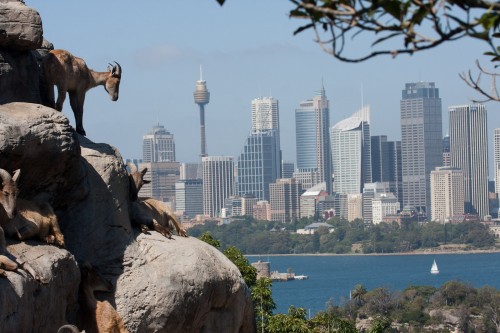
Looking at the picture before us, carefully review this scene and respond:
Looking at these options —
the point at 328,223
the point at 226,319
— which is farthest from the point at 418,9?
the point at 328,223

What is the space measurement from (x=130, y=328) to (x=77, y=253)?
75 cm

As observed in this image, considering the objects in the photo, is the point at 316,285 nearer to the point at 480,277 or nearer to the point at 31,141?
the point at 480,277

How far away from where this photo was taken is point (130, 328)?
10805mm

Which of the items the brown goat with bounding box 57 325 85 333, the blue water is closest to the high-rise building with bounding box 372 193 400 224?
the blue water

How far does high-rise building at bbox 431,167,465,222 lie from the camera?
638 ft

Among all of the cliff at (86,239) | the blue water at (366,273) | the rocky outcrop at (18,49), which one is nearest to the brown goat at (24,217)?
the cliff at (86,239)

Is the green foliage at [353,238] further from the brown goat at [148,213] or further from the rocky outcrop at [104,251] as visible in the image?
the rocky outcrop at [104,251]

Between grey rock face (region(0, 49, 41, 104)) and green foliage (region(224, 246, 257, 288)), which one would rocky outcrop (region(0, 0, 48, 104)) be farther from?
green foliage (region(224, 246, 257, 288))

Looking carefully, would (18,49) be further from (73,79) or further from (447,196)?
(447,196)

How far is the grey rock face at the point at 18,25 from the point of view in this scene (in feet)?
35.9

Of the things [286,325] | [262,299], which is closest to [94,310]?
[286,325]

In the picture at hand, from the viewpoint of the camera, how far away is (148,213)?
466 inches

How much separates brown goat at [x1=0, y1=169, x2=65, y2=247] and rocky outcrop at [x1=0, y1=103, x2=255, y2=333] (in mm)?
117

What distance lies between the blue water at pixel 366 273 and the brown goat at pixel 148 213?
224 ft
